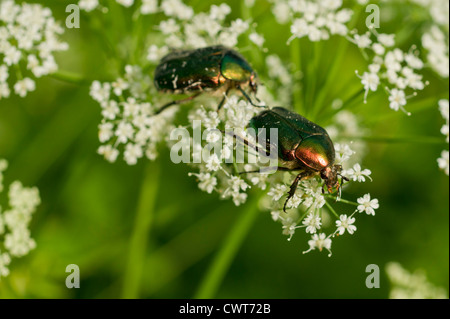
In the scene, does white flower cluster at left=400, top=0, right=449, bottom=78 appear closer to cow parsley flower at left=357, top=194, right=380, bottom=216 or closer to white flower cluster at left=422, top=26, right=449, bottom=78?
white flower cluster at left=422, top=26, right=449, bottom=78

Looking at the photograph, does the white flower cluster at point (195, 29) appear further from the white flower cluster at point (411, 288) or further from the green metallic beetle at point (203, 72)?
the white flower cluster at point (411, 288)

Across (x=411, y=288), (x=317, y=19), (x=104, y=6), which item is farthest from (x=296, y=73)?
(x=411, y=288)

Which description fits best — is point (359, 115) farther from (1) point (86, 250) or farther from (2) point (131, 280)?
(1) point (86, 250)

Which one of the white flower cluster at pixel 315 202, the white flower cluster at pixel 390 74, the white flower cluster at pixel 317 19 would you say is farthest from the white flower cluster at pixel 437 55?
the white flower cluster at pixel 315 202

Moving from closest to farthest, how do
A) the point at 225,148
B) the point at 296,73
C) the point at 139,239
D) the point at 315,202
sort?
1. the point at 315,202
2. the point at 225,148
3. the point at 139,239
4. the point at 296,73

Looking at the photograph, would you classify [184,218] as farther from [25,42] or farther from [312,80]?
[25,42]

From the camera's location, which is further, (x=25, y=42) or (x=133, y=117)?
(x=133, y=117)

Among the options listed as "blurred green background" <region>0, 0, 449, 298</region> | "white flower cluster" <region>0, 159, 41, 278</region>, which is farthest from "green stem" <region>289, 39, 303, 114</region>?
"white flower cluster" <region>0, 159, 41, 278</region>
